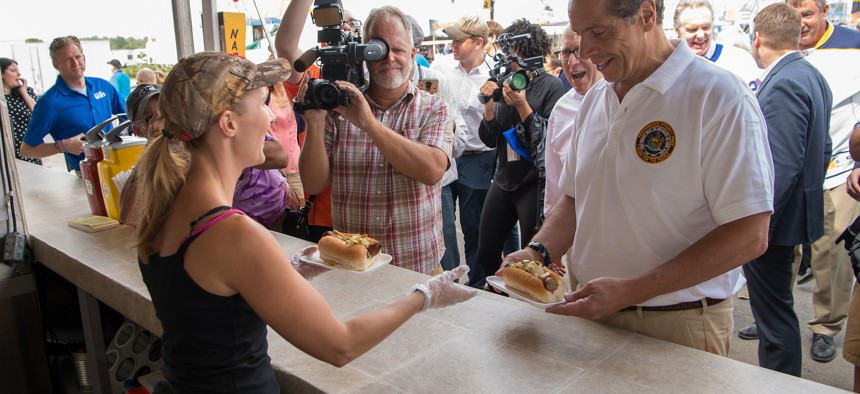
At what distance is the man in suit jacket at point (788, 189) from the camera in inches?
116

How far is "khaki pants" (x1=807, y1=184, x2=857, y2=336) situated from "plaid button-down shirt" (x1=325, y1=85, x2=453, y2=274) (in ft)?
8.75

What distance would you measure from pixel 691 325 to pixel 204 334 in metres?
1.30

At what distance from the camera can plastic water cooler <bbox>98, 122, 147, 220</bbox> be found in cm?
301

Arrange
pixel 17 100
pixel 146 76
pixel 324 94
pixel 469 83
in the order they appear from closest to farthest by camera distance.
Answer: pixel 324 94 → pixel 469 83 → pixel 17 100 → pixel 146 76

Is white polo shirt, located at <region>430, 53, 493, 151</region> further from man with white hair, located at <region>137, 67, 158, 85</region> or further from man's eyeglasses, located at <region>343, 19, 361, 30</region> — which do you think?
man with white hair, located at <region>137, 67, 158, 85</region>

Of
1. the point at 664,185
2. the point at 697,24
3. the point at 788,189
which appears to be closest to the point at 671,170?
the point at 664,185

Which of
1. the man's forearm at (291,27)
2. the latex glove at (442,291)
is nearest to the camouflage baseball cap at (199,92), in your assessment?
the latex glove at (442,291)

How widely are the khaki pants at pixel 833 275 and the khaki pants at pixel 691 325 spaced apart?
99.2 inches

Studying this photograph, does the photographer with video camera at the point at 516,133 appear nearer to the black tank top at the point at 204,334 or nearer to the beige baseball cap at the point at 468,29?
the beige baseball cap at the point at 468,29

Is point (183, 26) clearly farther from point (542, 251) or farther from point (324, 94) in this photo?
point (542, 251)

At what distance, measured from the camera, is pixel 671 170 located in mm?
1650

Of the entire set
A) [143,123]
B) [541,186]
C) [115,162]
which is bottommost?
[541,186]

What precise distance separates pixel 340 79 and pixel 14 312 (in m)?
1.99

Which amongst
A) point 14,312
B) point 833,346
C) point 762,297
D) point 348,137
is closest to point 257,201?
point 348,137
